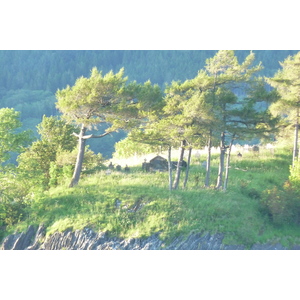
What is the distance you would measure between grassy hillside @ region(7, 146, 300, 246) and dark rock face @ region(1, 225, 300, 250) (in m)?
0.37

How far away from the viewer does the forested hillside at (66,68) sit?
436ft

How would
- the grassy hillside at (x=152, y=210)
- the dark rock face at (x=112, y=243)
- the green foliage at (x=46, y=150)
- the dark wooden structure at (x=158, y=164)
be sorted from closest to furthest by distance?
the dark rock face at (x=112, y=243), the grassy hillside at (x=152, y=210), the green foliage at (x=46, y=150), the dark wooden structure at (x=158, y=164)

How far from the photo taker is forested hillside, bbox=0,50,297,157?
436 feet

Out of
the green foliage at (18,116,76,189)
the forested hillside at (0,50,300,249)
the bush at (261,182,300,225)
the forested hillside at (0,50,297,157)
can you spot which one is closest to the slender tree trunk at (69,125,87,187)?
the forested hillside at (0,50,300,249)

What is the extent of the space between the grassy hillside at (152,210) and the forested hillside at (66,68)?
9393 centimetres

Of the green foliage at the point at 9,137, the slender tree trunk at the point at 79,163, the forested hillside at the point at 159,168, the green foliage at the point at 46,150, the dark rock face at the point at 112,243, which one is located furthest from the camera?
the slender tree trunk at the point at 79,163

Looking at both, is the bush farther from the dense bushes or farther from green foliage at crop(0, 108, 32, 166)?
green foliage at crop(0, 108, 32, 166)

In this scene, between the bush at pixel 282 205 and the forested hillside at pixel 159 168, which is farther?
the bush at pixel 282 205

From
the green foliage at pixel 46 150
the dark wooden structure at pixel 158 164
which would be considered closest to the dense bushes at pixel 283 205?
the dark wooden structure at pixel 158 164

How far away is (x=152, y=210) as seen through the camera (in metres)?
29.2

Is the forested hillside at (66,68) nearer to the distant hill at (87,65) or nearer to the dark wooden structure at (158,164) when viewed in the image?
the distant hill at (87,65)

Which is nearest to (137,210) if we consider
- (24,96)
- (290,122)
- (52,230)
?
(52,230)

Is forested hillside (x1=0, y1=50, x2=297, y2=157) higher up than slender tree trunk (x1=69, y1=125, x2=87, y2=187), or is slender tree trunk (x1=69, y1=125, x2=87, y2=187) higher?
forested hillside (x1=0, y1=50, x2=297, y2=157)

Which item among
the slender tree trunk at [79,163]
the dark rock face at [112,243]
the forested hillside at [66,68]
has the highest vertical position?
the forested hillside at [66,68]
